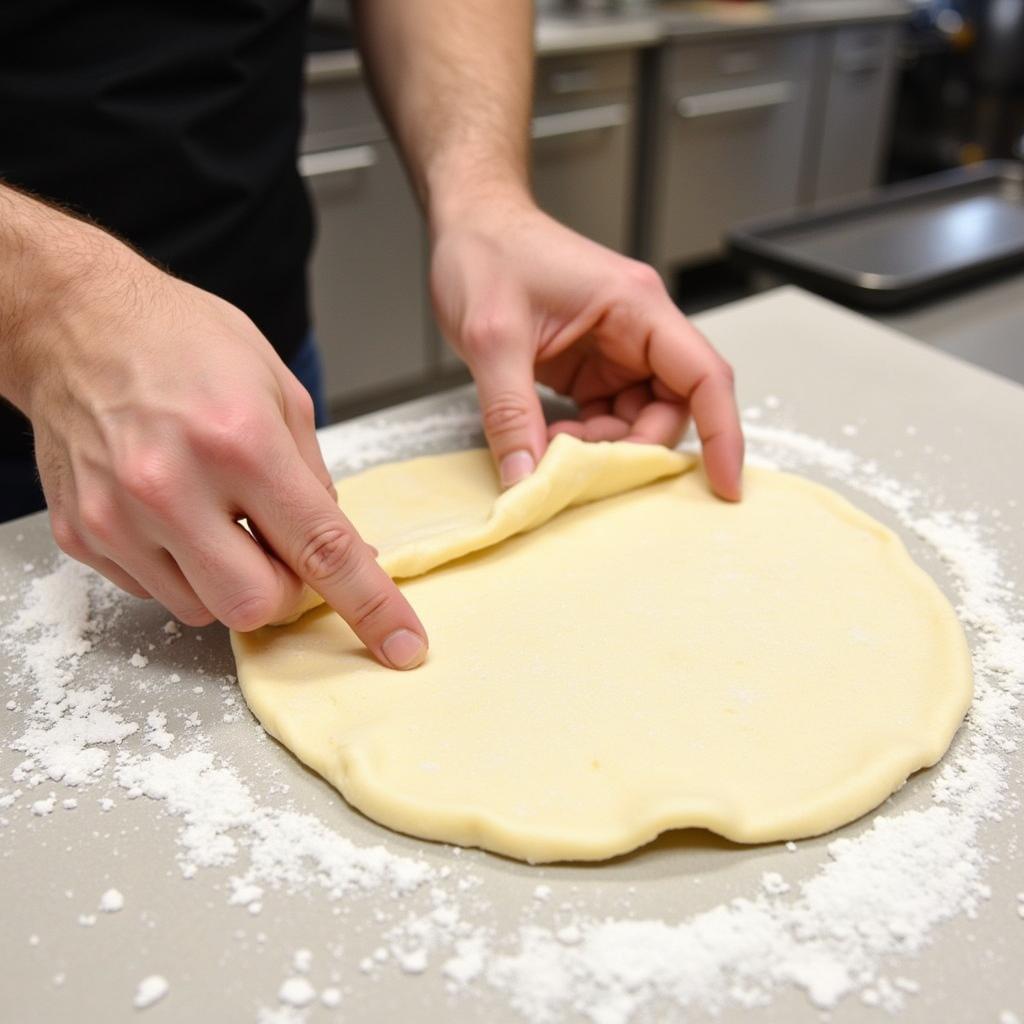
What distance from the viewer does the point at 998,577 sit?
3.26 feet

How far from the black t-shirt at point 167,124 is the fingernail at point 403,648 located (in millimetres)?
637

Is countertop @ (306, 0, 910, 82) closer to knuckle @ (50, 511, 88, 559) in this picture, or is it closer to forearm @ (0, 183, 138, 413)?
forearm @ (0, 183, 138, 413)

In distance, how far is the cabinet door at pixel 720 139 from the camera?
3.15 metres

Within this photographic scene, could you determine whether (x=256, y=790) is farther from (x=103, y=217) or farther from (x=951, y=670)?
(x=103, y=217)

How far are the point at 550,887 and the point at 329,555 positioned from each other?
0.29 metres

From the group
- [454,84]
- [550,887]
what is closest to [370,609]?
[550,887]

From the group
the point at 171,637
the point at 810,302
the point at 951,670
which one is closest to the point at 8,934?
the point at 171,637

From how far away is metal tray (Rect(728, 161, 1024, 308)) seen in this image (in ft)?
5.30

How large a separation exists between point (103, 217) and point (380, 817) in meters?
0.81

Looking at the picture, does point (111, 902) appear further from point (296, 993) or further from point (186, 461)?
point (186, 461)

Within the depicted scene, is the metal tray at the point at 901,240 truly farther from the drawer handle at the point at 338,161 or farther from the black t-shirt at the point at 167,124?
the drawer handle at the point at 338,161

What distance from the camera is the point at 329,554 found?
2.51 feet

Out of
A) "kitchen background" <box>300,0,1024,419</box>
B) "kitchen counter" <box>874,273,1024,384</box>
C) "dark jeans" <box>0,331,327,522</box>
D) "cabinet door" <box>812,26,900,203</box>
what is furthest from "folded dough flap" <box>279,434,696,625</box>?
"cabinet door" <box>812,26,900,203</box>

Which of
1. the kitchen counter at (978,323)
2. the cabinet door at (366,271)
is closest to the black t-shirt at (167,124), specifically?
the kitchen counter at (978,323)
